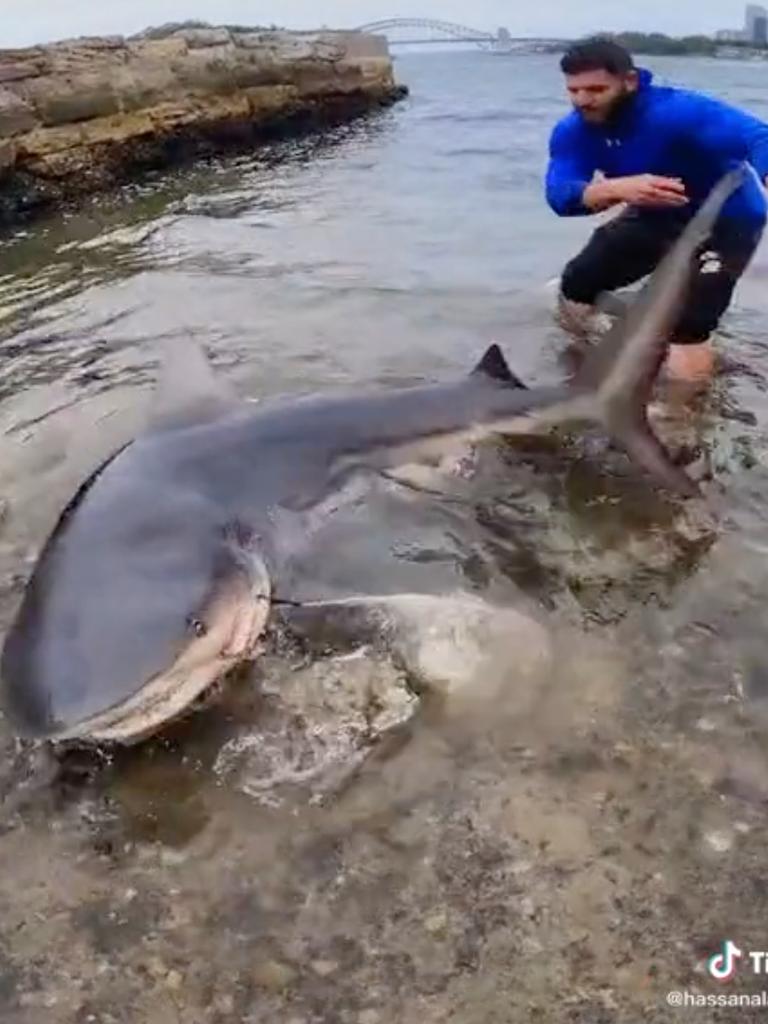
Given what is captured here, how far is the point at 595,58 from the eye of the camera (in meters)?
5.40

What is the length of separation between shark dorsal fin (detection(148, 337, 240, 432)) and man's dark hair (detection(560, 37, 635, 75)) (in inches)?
95.6

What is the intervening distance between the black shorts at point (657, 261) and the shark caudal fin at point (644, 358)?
1.05 metres

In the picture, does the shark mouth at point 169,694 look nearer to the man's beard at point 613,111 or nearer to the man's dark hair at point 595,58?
the man's dark hair at point 595,58

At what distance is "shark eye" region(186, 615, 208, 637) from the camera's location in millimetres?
2838

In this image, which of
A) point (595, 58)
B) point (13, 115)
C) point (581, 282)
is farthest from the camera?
point (13, 115)

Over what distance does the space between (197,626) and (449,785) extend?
75cm

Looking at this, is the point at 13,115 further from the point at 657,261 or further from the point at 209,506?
the point at 209,506

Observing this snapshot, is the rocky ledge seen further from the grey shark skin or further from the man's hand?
the grey shark skin

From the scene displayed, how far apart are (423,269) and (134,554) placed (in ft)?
21.0

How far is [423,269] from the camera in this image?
907 centimetres

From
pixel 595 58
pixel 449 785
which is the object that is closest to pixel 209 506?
pixel 449 785

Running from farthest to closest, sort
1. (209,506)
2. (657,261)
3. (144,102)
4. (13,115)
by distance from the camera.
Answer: (144,102)
(13,115)
(657,261)
(209,506)

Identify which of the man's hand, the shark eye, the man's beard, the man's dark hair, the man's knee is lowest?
the man's knee

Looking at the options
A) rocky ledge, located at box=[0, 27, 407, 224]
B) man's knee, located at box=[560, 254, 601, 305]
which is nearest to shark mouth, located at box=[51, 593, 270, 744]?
man's knee, located at box=[560, 254, 601, 305]
